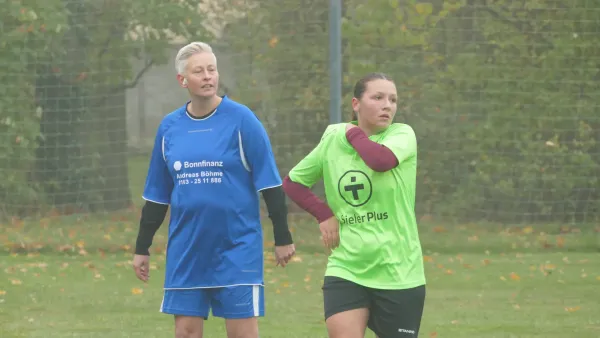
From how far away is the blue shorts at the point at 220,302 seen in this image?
5551 millimetres

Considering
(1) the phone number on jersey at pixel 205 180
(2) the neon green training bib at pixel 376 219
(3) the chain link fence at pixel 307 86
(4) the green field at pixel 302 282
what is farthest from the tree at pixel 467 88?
(2) the neon green training bib at pixel 376 219

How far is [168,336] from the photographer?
809cm

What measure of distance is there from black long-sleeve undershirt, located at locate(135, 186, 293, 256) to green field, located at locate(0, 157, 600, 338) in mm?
2382

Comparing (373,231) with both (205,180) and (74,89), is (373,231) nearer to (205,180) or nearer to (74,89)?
(205,180)

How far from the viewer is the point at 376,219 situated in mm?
5266

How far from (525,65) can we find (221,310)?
7805 mm

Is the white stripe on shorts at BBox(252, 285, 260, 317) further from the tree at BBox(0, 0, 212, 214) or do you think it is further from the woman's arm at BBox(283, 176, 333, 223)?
the tree at BBox(0, 0, 212, 214)

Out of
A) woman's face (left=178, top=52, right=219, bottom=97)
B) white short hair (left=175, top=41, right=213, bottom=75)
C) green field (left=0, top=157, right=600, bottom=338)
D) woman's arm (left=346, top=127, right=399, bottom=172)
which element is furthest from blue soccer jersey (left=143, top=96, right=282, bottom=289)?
green field (left=0, top=157, right=600, bottom=338)

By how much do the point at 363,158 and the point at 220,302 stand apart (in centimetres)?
103

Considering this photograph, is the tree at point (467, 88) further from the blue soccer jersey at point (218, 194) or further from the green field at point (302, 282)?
the blue soccer jersey at point (218, 194)

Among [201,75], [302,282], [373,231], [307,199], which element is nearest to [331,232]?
[373,231]

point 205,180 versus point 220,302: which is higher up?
point 205,180

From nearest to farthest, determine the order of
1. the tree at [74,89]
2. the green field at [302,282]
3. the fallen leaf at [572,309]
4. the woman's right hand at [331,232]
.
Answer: the woman's right hand at [331,232] → the green field at [302,282] → the fallen leaf at [572,309] → the tree at [74,89]

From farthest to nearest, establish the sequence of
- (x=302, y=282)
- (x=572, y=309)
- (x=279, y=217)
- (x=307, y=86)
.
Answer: (x=307, y=86), (x=302, y=282), (x=572, y=309), (x=279, y=217)
